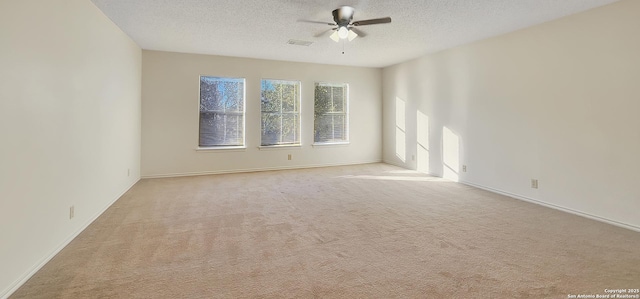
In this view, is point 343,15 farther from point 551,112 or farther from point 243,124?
point 243,124

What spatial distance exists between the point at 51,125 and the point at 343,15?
306 cm

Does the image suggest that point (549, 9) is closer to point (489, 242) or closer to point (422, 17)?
point (422, 17)

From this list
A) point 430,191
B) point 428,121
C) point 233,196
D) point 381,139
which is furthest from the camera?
point 381,139

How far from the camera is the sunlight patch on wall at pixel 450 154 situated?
17.2ft

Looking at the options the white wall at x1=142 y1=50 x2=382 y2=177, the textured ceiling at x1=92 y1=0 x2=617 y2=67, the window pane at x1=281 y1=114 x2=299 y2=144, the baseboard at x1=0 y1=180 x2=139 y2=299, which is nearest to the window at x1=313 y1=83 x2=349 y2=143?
the white wall at x1=142 y1=50 x2=382 y2=177

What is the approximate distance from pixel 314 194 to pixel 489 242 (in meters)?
2.39

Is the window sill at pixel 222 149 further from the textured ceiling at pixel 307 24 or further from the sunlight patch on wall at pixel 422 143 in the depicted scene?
the sunlight patch on wall at pixel 422 143

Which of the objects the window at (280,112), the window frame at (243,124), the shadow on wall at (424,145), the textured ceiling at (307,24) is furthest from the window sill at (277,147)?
the shadow on wall at (424,145)

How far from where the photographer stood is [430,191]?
14.9ft

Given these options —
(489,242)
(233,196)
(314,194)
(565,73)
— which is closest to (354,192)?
(314,194)

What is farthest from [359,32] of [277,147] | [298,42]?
[277,147]

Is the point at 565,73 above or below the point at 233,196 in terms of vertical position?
above

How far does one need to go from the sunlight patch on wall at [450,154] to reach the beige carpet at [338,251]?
1.21 meters

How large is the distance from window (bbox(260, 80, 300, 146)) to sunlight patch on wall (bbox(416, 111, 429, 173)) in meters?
2.68
